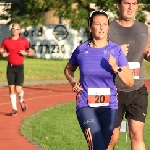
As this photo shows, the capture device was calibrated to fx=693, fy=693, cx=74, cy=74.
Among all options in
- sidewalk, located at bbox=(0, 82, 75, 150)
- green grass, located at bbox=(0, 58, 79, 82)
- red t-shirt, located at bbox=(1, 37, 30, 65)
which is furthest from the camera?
green grass, located at bbox=(0, 58, 79, 82)

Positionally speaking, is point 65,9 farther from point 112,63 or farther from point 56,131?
point 112,63

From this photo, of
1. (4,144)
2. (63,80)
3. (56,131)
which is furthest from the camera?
(63,80)

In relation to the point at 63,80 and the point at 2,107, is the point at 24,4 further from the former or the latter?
the point at 2,107

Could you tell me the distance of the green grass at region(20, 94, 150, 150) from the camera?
11.3m

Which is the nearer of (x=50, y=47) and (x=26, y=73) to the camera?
(x=26, y=73)

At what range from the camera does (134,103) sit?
8359mm

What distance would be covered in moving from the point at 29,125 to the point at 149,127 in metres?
2.44

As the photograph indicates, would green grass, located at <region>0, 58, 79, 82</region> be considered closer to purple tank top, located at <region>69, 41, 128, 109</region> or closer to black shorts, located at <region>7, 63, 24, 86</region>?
black shorts, located at <region>7, 63, 24, 86</region>

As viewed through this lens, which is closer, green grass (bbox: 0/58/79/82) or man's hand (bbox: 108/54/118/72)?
man's hand (bbox: 108/54/118/72)

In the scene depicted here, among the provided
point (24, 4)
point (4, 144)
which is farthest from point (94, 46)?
point (24, 4)

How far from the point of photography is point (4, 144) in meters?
11.5

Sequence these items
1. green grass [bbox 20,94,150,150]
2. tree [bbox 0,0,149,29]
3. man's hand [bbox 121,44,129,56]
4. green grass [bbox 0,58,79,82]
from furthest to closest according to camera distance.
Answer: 1. tree [bbox 0,0,149,29]
2. green grass [bbox 0,58,79,82]
3. green grass [bbox 20,94,150,150]
4. man's hand [bbox 121,44,129,56]

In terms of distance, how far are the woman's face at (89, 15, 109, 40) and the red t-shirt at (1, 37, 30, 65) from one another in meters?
9.18

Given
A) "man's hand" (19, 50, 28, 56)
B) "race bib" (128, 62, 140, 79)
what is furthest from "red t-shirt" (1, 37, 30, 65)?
"race bib" (128, 62, 140, 79)
